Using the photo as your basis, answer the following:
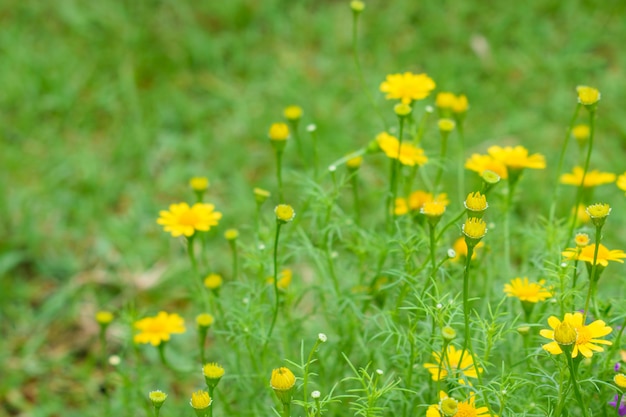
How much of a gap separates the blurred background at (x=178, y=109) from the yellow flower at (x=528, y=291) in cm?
114

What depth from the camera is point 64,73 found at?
10.1ft

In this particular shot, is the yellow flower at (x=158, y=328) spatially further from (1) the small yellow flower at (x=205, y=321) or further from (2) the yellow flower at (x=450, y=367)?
(2) the yellow flower at (x=450, y=367)

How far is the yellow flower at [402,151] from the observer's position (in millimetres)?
1541

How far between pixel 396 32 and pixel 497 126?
0.67 meters

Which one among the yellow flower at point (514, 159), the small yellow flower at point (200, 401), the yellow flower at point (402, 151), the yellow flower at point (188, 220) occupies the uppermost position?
the yellow flower at point (402, 151)

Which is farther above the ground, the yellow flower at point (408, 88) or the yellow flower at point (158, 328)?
the yellow flower at point (408, 88)

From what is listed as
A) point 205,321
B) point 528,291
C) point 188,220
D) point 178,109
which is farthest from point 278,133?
point 178,109

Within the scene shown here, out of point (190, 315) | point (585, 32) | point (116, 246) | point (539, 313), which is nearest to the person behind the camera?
point (539, 313)

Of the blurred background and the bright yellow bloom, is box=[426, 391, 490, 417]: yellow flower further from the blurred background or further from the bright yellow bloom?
the blurred background

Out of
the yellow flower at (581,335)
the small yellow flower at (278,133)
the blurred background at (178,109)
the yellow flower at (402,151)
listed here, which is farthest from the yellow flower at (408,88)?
the blurred background at (178,109)

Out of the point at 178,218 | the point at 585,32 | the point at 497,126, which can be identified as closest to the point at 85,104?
the point at 497,126

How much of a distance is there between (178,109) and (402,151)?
1597 millimetres

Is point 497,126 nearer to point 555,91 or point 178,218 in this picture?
point 555,91

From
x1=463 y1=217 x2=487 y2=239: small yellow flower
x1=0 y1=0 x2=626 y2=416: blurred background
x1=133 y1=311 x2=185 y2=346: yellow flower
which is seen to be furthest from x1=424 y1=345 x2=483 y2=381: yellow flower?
x1=0 y1=0 x2=626 y2=416: blurred background
